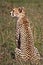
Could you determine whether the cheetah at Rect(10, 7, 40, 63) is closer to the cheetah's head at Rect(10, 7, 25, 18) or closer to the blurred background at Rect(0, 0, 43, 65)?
the cheetah's head at Rect(10, 7, 25, 18)

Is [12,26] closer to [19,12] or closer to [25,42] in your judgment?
[19,12]

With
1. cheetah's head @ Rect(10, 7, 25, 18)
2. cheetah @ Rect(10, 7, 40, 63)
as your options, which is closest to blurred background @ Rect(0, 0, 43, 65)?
cheetah @ Rect(10, 7, 40, 63)

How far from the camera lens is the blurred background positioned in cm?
659

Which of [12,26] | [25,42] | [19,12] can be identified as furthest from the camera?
[12,26]

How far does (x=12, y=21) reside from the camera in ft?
30.2

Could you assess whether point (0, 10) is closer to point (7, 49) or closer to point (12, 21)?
point (12, 21)

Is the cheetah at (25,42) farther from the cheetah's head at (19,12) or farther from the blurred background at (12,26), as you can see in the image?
the blurred background at (12,26)

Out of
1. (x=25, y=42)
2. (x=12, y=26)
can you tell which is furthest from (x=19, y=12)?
(x=12, y=26)

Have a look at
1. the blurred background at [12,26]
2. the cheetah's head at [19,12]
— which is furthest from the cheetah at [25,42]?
the blurred background at [12,26]

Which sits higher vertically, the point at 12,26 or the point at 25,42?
the point at 25,42

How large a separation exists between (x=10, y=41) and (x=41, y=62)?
134cm

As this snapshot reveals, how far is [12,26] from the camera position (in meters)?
8.74

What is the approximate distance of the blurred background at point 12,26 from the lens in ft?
21.6

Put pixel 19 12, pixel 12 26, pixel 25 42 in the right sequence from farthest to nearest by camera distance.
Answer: pixel 12 26, pixel 19 12, pixel 25 42
